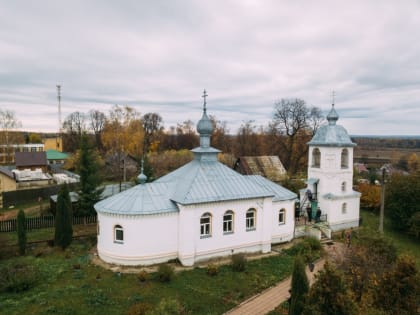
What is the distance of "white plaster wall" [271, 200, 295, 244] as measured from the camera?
59.5ft

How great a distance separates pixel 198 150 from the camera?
1769 centimetres

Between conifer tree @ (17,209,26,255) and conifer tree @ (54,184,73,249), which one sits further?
conifer tree @ (54,184,73,249)

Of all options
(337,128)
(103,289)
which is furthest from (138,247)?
(337,128)

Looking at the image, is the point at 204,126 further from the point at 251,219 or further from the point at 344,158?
the point at 344,158

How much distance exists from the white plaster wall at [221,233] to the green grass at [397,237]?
6.54 m

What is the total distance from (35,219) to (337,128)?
21.4 metres

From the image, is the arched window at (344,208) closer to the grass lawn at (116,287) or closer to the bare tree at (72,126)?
the grass lawn at (116,287)

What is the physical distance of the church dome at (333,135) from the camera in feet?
69.7

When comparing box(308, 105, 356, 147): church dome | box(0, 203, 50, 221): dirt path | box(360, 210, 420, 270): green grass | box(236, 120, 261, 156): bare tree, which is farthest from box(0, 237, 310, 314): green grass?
box(236, 120, 261, 156): bare tree

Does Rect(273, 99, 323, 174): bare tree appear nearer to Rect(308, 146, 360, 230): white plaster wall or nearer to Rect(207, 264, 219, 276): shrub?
Rect(308, 146, 360, 230): white plaster wall

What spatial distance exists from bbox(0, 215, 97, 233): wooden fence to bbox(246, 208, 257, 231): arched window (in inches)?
453

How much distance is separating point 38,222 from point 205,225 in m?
12.3

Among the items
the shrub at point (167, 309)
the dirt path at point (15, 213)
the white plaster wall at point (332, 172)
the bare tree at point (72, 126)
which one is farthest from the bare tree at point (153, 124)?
the shrub at point (167, 309)

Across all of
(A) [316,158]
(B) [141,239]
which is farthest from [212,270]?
(A) [316,158]
